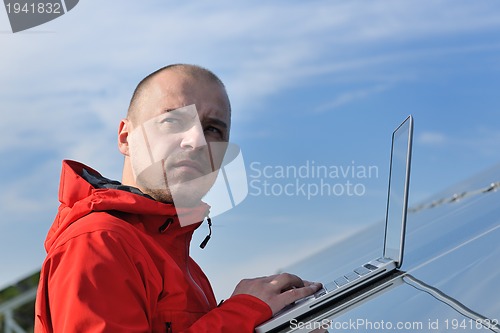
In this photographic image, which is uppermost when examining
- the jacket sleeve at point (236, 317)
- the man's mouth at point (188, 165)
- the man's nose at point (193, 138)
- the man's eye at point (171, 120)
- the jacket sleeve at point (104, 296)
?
the man's eye at point (171, 120)

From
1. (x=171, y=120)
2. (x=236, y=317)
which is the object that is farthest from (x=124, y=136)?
(x=236, y=317)

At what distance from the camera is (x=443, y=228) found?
240 cm

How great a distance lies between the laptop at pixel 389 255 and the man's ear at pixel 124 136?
0.85m

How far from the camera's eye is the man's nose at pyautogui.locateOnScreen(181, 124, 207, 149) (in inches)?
79.0

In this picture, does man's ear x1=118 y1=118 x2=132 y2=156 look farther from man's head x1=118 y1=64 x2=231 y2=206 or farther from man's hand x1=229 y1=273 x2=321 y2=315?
man's hand x1=229 y1=273 x2=321 y2=315

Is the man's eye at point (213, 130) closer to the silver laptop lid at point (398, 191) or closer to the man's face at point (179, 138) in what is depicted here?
the man's face at point (179, 138)

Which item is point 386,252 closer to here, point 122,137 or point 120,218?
point 120,218

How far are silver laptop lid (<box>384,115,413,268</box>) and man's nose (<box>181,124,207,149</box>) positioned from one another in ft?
1.82

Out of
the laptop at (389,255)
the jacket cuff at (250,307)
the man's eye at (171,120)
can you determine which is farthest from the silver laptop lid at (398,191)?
the man's eye at (171,120)

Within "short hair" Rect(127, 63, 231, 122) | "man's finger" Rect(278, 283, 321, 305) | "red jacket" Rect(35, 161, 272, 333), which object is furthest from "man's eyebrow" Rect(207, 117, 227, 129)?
"man's finger" Rect(278, 283, 321, 305)

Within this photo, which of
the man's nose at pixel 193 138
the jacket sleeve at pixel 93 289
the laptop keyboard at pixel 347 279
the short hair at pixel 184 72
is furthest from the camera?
the short hair at pixel 184 72

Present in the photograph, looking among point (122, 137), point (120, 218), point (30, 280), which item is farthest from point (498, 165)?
point (30, 280)

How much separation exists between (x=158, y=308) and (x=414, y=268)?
2.14ft

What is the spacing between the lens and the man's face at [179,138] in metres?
2.01
